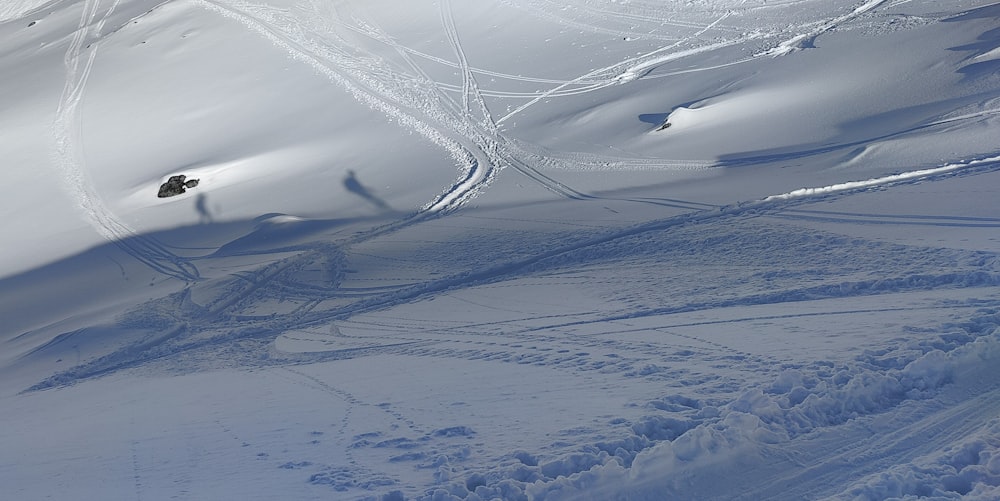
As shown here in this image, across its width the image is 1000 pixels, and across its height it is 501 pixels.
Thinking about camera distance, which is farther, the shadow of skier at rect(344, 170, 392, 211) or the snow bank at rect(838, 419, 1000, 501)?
the shadow of skier at rect(344, 170, 392, 211)

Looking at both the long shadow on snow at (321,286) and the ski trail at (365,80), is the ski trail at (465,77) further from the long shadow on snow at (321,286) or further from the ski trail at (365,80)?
the long shadow on snow at (321,286)

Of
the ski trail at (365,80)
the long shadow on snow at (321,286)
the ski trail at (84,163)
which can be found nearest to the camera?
the long shadow on snow at (321,286)

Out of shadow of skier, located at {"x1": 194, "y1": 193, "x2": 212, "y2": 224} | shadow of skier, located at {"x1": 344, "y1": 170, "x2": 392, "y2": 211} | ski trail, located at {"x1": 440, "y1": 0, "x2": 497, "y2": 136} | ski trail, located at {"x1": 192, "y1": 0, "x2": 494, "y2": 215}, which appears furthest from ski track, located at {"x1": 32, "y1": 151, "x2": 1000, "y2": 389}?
ski trail, located at {"x1": 440, "y1": 0, "x2": 497, "y2": 136}

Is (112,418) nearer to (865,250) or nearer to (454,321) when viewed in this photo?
(454,321)

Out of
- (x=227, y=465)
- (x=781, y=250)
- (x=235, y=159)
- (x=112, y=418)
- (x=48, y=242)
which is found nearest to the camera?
(x=227, y=465)

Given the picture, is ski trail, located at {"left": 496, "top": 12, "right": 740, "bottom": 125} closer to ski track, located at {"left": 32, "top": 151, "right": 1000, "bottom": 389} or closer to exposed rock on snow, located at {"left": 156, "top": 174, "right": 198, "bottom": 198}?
exposed rock on snow, located at {"left": 156, "top": 174, "right": 198, "bottom": 198}

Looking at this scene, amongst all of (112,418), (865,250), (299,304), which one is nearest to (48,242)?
(299,304)

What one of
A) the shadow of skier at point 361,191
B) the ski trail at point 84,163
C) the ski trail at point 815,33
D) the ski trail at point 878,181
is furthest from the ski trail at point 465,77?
the ski trail at point 878,181
